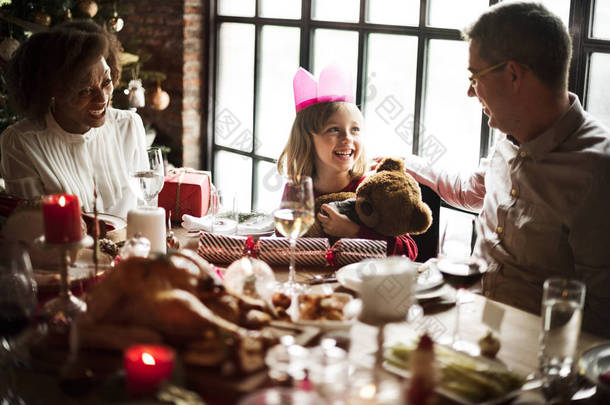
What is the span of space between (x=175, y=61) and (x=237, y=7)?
53cm

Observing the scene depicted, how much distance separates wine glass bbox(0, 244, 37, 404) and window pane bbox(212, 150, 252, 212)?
3199 mm

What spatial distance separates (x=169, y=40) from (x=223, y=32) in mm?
353

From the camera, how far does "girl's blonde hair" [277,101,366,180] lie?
2354 mm

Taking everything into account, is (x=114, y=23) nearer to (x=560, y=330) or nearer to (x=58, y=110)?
(x=58, y=110)

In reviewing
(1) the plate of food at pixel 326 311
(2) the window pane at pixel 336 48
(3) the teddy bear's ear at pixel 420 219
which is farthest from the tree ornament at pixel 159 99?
(1) the plate of food at pixel 326 311

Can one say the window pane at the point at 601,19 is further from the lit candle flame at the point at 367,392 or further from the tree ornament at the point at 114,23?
the tree ornament at the point at 114,23

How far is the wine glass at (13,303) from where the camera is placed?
3.79 ft

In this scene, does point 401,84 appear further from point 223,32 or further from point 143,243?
point 143,243

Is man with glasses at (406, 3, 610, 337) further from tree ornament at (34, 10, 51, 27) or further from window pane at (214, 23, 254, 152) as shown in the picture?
window pane at (214, 23, 254, 152)

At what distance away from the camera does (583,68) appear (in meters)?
2.52

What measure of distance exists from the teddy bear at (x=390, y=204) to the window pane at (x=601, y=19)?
0.98m

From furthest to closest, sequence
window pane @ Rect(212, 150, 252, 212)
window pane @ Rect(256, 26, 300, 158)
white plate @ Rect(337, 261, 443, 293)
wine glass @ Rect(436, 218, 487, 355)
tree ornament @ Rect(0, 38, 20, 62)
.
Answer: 1. window pane @ Rect(212, 150, 252, 212)
2. window pane @ Rect(256, 26, 300, 158)
3. tree ornament @ Rect(0, 38, 20, 62)
4. white plate @ Rect(337, 261, 443, 293)
5. wine glass @ Rect(436, 218, 487, 355)

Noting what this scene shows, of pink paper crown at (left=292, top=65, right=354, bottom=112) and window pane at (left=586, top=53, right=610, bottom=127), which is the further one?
window pane at (left=586, top=53, right=610, bottom=127)

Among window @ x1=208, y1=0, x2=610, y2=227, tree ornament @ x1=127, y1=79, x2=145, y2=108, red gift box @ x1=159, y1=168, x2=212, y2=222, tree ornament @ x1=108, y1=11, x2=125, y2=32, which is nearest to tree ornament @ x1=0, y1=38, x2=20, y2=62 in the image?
tree ornament @ x1=108, y1=11, x2=125, y2=32
